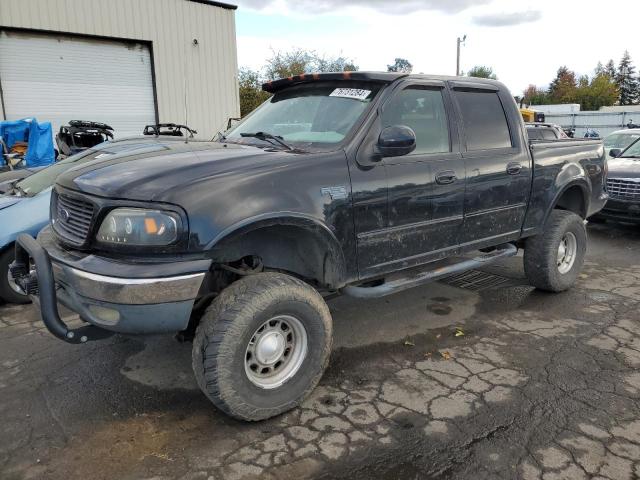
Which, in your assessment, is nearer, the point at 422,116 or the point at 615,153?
the point at 422,116

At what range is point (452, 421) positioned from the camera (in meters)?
3.01

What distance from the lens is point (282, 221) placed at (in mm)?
2912

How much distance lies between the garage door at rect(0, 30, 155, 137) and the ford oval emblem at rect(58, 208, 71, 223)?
12.2 meters

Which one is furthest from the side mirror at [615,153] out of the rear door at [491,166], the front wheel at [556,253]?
the rear door at [491,166]

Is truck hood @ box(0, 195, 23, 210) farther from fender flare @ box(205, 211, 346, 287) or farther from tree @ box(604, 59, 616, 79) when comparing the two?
tree @ box(604, 59, 616, 79)

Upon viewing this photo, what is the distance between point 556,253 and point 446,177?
1.96 m

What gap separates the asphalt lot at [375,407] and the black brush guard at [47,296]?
0.59 meters

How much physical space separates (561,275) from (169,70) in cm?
1389

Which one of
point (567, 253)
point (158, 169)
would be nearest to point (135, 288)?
point (158, 169)

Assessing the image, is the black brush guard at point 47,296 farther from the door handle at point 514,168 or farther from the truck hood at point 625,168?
the truck hood at point 625,168

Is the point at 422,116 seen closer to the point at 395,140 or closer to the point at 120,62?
the point at 395,140

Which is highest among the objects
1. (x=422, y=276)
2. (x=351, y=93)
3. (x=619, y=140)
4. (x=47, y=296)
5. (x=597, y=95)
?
(x=597, y=95)

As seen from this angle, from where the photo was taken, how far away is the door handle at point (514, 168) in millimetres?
4320

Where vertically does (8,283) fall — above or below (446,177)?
below
